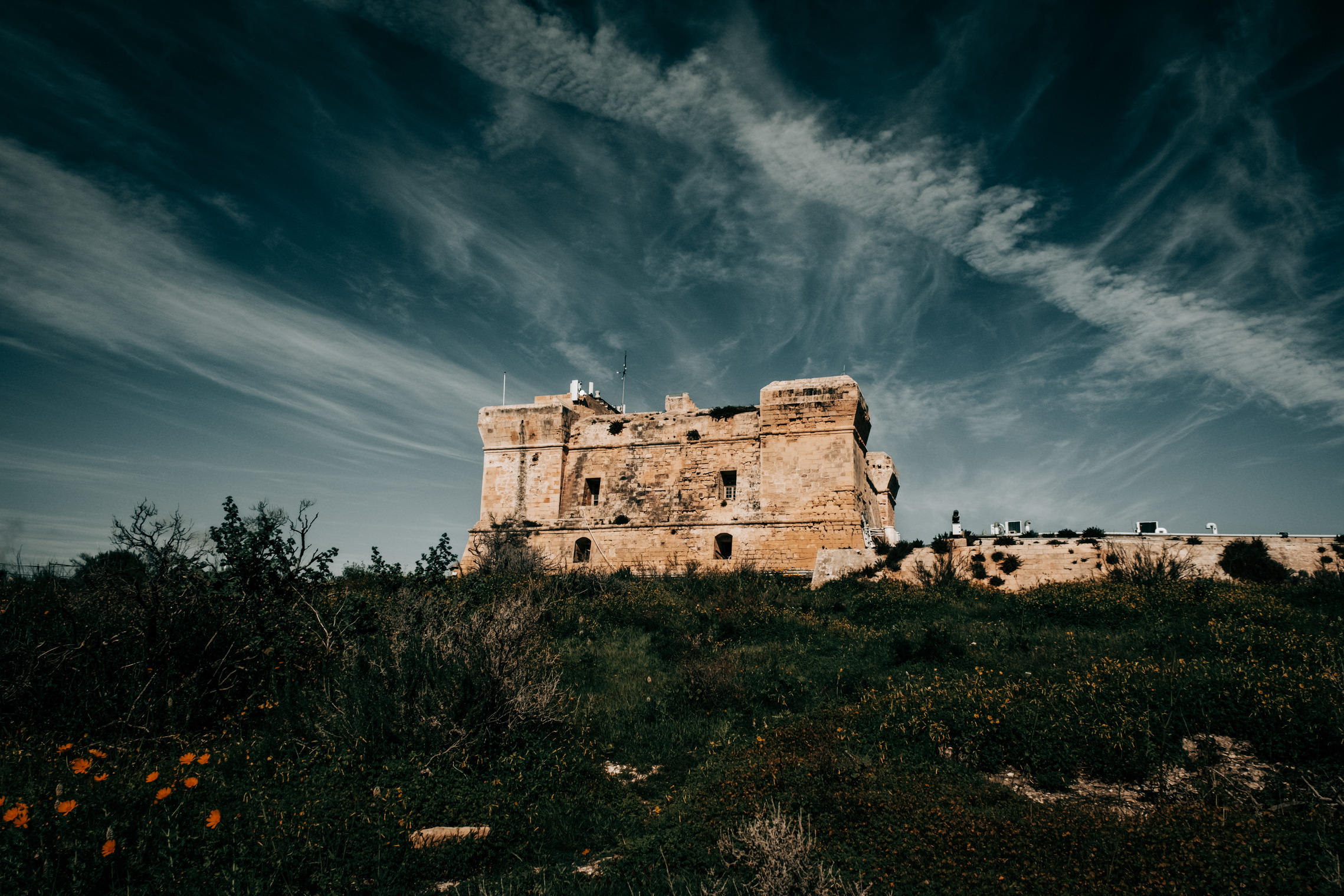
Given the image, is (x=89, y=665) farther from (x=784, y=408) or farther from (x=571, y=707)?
(x=784, y=408)

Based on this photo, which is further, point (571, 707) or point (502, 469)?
point (502, 469)

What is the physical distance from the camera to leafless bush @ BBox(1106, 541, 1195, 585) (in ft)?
41.8

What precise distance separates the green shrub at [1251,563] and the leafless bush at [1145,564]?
68 cm

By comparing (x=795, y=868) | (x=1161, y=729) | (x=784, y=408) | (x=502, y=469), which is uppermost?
(x=784, y=408)

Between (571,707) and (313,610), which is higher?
(313,610)

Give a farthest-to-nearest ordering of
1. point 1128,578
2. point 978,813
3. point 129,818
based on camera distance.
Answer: point 1128,578, point 978,813, point 129,818

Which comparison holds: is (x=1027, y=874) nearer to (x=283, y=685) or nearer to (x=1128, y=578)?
(x=283, y=685)

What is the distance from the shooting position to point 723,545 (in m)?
20.5

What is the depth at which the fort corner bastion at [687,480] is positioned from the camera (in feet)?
64.1

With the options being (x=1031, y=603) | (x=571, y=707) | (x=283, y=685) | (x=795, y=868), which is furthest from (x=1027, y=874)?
(x=1031, y=603)

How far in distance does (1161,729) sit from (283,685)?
8417 mm

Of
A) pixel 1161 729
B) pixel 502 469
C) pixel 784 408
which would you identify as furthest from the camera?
pixel 502 469

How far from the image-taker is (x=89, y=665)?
5.74 metres

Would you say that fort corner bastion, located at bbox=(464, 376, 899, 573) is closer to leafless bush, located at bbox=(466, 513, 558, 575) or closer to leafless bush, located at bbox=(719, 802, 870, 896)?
leafless bush, located at bbox=(466, 513, 558, 575)
